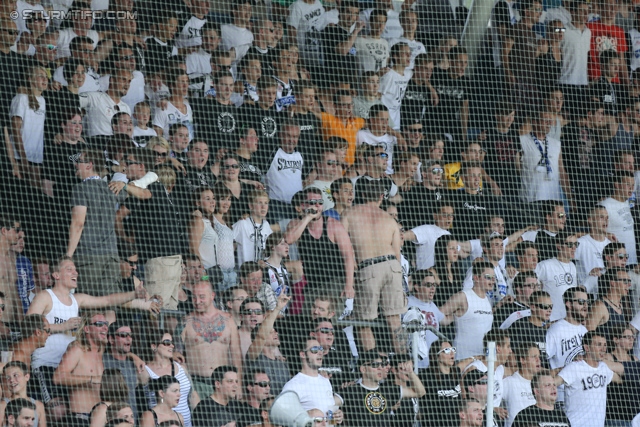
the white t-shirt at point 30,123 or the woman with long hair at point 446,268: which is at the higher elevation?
the white t-shirt at point 30,123

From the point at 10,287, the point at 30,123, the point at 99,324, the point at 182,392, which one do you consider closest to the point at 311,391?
the point at 182,392

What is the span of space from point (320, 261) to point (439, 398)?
1156 mm

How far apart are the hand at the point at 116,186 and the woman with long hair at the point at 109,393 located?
1147 mm

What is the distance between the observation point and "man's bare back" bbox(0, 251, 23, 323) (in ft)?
24.1

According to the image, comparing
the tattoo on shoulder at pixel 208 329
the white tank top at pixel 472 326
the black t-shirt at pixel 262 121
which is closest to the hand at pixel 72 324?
the tattoo on shoulder at pixel 208 329

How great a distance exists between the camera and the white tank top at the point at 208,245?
7988 millimetres

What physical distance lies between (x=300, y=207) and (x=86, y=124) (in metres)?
1.49

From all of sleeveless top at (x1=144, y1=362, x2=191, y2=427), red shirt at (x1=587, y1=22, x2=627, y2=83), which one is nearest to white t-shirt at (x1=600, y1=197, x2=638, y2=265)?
red shirt at (x1=587, y1=22, x2=627, y2=83)

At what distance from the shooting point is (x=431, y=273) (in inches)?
335

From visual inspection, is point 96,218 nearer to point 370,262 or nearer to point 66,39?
point 66,39

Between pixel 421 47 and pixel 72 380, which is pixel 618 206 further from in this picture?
pixel 72 380

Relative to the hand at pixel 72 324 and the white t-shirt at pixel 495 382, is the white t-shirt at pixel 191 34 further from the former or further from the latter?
the white t-shirt at pixel 495 382

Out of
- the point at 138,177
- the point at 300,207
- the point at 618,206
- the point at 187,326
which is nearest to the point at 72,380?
the point at 187,326

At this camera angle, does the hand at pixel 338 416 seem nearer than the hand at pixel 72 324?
No
